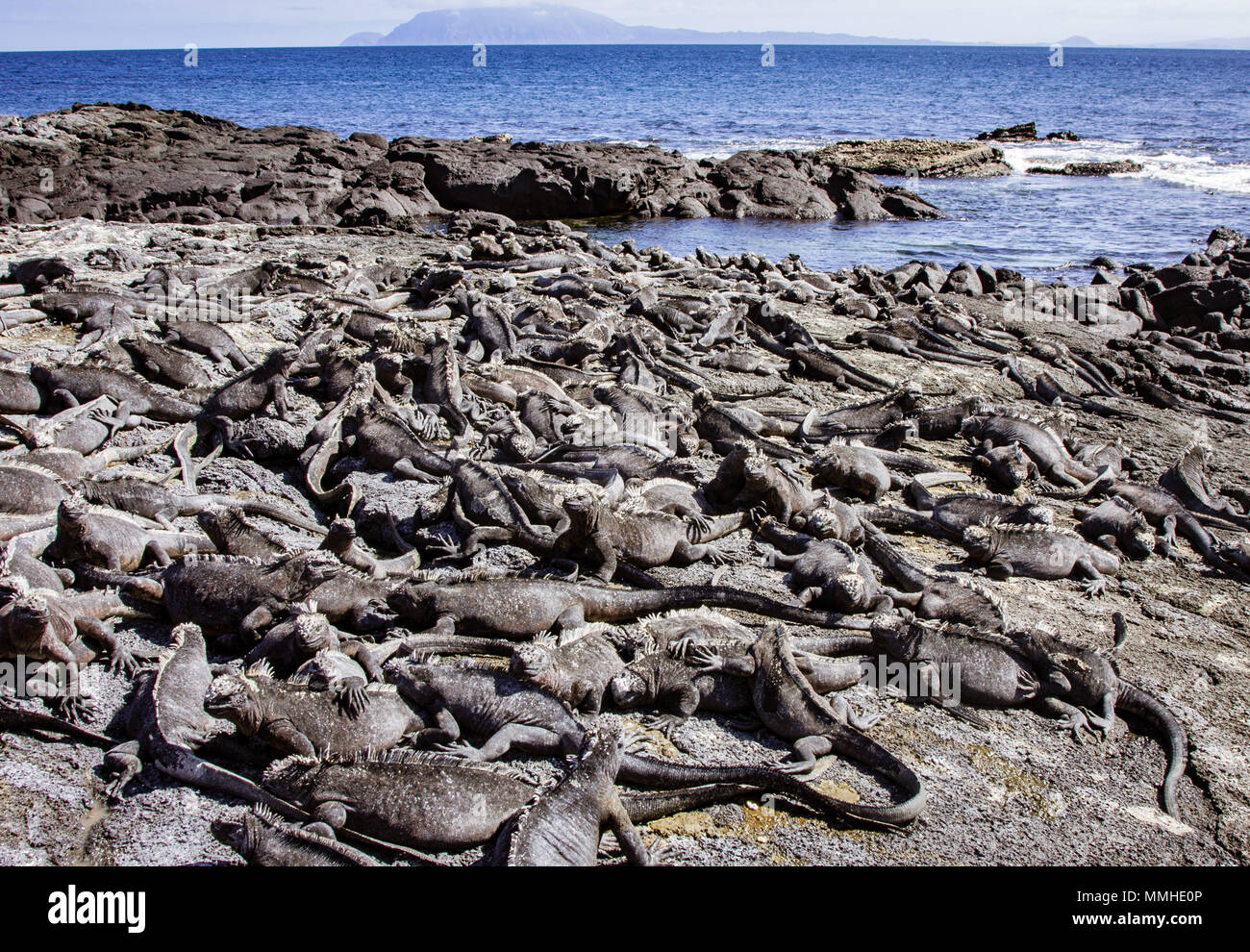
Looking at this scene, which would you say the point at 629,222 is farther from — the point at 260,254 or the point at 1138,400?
the point at 1138,400

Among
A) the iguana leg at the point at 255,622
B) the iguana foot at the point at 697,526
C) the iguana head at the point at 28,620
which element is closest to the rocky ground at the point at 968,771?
the iguana foot at the point at 697,526

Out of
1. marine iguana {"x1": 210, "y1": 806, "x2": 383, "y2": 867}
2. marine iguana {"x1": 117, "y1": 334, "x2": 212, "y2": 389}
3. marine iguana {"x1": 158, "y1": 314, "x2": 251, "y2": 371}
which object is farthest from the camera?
marine iguana {"x1": 158, "y1": 314, "x2": 251, "y2": 371}

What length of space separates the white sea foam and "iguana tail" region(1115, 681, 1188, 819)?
34722 mm

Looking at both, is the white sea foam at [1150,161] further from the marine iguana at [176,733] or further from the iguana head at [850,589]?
the marine iguana at [176,733]

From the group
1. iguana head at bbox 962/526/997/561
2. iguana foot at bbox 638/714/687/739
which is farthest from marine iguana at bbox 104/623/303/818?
iguana head at bbox 962/526/997/561

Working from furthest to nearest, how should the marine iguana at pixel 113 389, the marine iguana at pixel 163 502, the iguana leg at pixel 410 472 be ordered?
1. the marine iguana at pixel 113 389
2. the iguana leg at pixel 410 472
3. the marine iguana at pixel 163 502

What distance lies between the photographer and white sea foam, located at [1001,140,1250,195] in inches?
1296

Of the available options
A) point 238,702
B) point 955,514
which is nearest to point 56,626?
point 238,702

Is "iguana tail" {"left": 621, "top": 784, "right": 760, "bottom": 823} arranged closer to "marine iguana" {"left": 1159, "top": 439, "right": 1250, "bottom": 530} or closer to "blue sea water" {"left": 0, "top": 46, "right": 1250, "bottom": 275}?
"marine iguana" {"left": 1159, "top": 439, "right": 1250, "bottom": 530}

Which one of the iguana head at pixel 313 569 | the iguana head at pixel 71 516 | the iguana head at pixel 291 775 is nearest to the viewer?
the iguana head at pixel 291 775

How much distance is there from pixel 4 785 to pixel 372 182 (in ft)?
69.4

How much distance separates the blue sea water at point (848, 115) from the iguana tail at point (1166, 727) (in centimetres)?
1597

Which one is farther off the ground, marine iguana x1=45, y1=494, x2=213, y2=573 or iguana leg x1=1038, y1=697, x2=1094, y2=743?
marine iguana x1=45, y1=494, x2=213, y2=573

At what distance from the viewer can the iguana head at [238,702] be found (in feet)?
11.5
